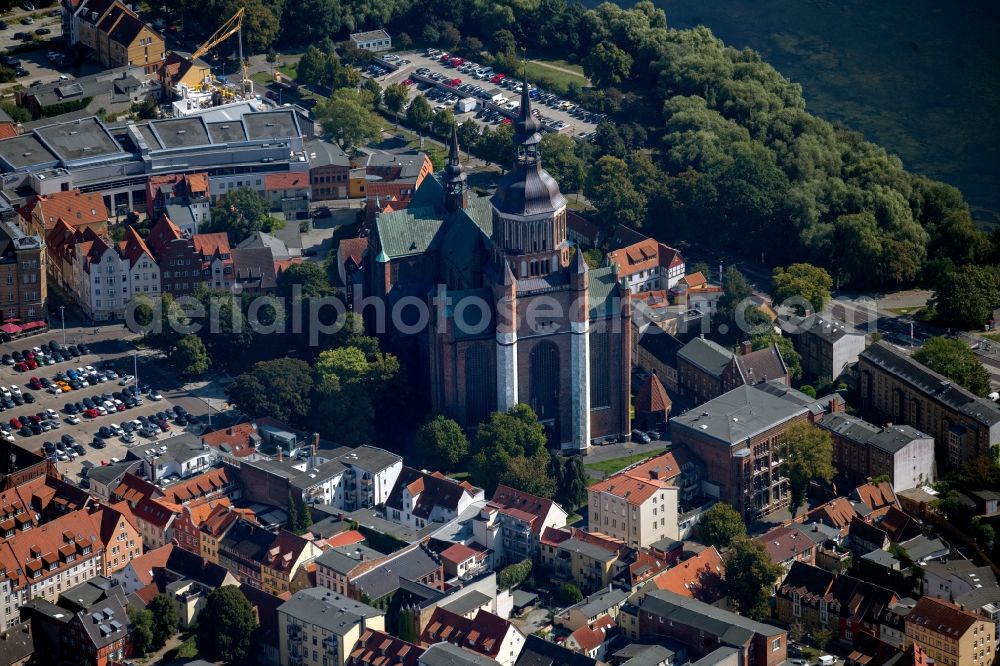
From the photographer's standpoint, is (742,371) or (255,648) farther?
(742,371)

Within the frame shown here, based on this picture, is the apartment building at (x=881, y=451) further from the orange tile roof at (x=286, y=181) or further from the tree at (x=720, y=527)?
the orange tile roof at (x=286, y=181)

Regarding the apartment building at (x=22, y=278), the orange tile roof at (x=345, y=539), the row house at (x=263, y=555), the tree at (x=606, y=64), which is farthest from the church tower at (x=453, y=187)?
the tree at (x=606, y=64)

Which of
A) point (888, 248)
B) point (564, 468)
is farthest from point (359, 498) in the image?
point (888, 248)

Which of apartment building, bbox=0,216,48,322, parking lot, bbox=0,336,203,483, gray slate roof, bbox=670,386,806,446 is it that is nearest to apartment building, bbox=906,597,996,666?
gray slate roof, bbox=670,386,806,446

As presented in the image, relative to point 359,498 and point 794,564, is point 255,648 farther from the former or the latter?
point 794,564

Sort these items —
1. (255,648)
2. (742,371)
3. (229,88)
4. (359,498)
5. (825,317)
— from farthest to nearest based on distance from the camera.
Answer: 1. (229,88)
2. (825,317)
3. (742,371)
4. (359,498)
5. (255,648)
